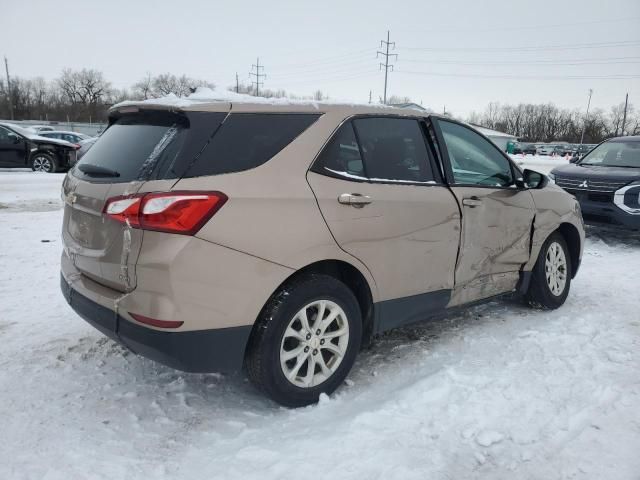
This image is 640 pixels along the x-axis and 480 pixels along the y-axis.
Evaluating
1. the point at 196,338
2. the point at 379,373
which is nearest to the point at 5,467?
the point at 196,338

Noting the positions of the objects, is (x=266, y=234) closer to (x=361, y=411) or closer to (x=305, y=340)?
(x=305, y=340)

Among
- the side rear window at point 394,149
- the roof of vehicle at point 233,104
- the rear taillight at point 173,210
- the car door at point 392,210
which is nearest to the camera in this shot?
the rear taillight at point 173,210

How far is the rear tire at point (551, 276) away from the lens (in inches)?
175

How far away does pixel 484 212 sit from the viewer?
3752mm

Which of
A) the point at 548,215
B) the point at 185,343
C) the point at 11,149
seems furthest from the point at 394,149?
the point at 11,149

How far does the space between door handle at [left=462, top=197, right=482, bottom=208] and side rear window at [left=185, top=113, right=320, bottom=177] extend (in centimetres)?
138

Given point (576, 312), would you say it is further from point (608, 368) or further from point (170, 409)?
point (170, 409)

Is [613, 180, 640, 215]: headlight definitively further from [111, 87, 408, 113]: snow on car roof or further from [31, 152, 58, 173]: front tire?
[31, 152, 58, 173]: front tire

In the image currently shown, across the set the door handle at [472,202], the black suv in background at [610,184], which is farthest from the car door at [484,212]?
the black suv in background at [610,184]

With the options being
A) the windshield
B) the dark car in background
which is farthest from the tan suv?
the dark car in background

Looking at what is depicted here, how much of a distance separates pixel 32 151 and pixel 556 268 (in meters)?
15.6

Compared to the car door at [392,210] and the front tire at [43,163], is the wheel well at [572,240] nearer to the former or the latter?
the car door at [392,210]

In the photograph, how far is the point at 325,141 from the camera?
9.45ft

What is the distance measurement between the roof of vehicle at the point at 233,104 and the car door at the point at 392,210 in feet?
0.44
